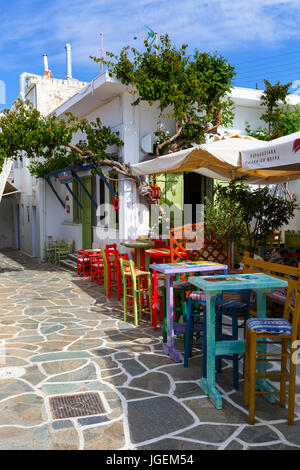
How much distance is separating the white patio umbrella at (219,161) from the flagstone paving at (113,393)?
281 centimetres

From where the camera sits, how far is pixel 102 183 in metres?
12.4

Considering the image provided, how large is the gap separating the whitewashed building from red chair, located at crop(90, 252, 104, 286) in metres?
0.72

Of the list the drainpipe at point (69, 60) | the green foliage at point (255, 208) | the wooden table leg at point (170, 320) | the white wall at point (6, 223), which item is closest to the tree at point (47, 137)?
the green foliage at point (255, 208)

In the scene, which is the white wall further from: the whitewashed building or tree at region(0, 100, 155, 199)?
tree at region(0, 100, 155, 199)

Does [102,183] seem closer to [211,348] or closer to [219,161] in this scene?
[219,161]

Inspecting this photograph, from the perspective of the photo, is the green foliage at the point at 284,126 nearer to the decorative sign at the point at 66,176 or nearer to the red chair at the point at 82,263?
the decorative sign at the point at 66,176

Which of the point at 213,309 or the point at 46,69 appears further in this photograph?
the point at 46,69

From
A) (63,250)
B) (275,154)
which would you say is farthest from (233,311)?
(63,250)

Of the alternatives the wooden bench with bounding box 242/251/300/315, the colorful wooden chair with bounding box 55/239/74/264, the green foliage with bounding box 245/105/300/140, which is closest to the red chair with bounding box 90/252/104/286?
the colorful wooden chair with bounding box 55/239/74/264

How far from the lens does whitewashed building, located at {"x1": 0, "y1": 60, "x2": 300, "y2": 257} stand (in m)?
10.5

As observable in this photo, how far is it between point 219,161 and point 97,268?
5.61 m

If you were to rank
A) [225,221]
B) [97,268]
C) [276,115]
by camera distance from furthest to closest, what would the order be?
[276,115]
[97,268]
[225,221]

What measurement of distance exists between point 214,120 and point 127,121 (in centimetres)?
239
